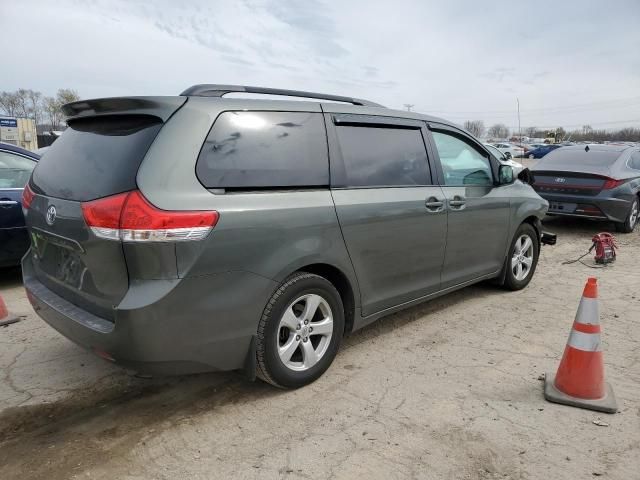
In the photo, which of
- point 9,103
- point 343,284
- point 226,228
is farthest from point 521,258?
point 9,103

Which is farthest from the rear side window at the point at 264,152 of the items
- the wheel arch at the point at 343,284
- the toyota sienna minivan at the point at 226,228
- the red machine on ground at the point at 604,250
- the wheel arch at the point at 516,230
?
the red machine on ground at the point at 604,250

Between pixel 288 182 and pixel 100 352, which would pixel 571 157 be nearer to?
pixel 288 182

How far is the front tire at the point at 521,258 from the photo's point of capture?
507 centimetres

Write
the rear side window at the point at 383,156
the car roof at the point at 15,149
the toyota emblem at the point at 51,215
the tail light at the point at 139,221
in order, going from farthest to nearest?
1. the car roof at the point at 15,149
2. the rear side window at the point at 383,156
3. the toyota emblem at the point at 51,215
4. the tail light at the point at 139,221

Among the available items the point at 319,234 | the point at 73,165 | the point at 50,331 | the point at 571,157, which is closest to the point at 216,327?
the point at 319,234

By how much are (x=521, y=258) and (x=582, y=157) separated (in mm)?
5219

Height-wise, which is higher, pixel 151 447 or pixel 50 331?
pixel 50 331

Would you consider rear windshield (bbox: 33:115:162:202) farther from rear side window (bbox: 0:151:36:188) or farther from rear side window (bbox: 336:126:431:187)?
rear side window (bbox: 0:151:36:188)

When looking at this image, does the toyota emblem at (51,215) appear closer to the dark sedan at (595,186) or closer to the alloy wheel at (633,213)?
the dark sedan at (595,186)

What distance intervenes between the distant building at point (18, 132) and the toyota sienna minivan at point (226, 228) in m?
34.3

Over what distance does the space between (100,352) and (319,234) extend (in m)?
1.36

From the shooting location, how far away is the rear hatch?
98.2 inches

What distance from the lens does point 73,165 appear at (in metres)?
2.87

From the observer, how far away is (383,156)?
143 inches
